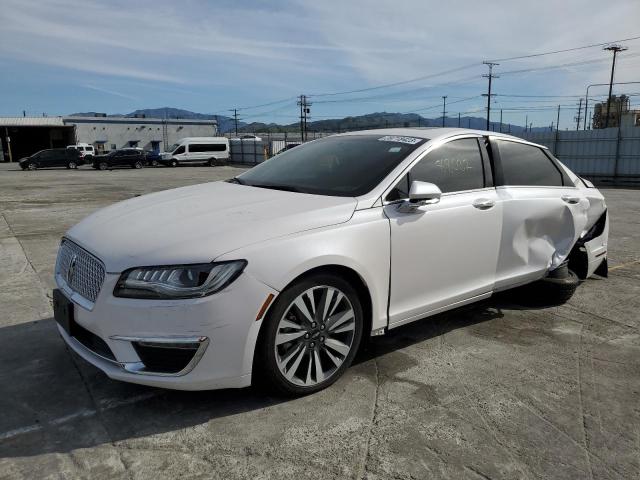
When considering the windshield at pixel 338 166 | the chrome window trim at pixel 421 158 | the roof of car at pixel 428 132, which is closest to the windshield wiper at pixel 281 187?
the windshield at pixel 338 166

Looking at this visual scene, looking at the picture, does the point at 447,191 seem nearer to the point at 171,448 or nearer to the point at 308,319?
the point at 308,319

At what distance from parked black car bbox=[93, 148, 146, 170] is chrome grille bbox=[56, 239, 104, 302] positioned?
3831 centimetres

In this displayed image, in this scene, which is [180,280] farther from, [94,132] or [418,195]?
[94,132]

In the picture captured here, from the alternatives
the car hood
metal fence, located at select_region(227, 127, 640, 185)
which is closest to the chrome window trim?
the car hood

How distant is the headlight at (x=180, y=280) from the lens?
99.3 inches

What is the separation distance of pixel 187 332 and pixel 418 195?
159 centimetres

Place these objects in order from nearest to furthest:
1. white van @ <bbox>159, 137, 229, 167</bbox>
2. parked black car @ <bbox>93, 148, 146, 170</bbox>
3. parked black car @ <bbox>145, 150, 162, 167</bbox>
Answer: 1. parked black car @ <bbox>93, 148, 146, 170</bbox>
2. parked black car @ <bbox>145, 150, 162, 167</bbox>
3. white van @ <bbox>159, 137, 229, 167</bbox>

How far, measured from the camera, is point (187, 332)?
2.51 m

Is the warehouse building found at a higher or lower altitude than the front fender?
higher

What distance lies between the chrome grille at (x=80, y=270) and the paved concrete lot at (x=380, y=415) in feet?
2.11

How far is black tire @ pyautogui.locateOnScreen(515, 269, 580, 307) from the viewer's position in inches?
178

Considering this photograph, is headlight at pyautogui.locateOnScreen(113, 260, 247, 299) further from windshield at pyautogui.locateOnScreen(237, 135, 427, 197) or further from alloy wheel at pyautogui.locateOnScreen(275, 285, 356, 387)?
windshield at pyautogui.locateOnScreen(237, 135, 427, 197)

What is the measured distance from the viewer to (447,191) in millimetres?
3635

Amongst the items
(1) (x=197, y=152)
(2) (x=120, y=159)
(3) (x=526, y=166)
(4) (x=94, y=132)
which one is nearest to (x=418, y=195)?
(3) (x=526, y=166)
